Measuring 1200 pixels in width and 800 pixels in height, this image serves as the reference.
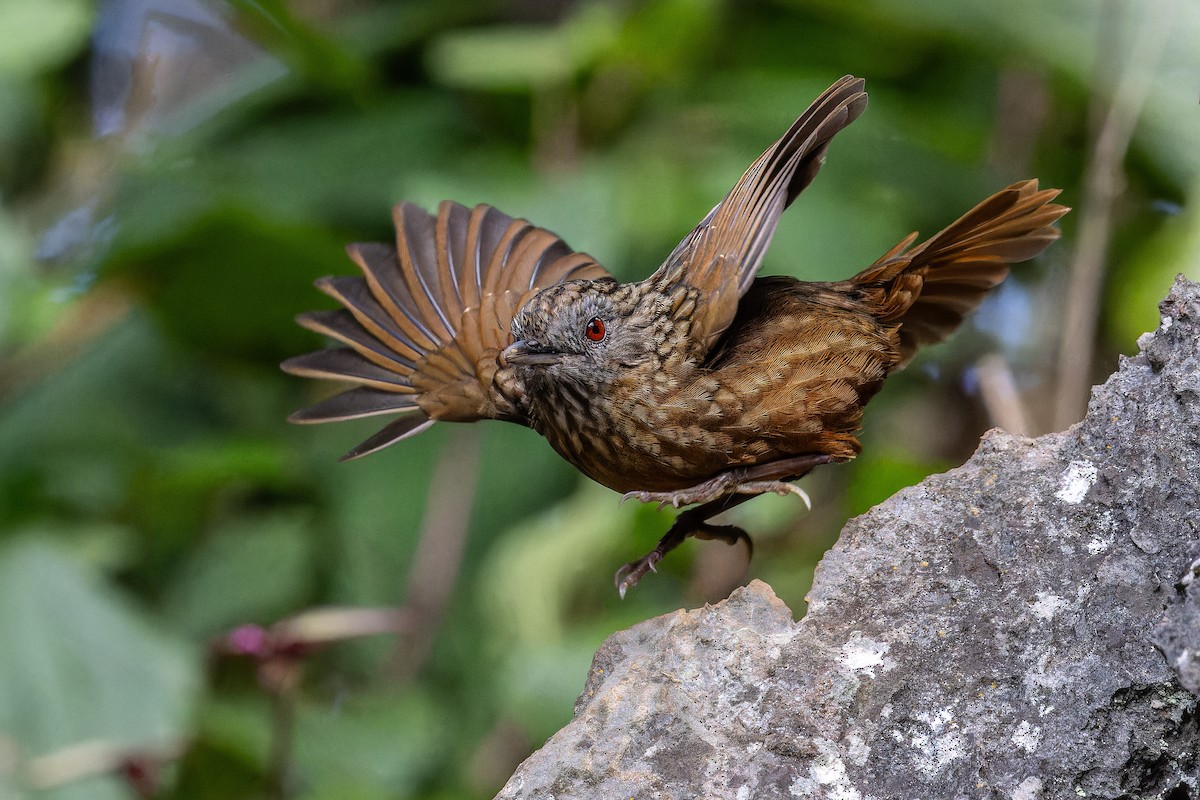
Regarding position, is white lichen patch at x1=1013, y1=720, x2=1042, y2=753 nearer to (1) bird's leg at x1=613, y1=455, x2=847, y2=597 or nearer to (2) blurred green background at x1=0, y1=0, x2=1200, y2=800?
(1) bird's leg at x1=613, y1=455, x2=847, y2=597

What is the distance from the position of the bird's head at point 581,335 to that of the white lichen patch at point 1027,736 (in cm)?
104

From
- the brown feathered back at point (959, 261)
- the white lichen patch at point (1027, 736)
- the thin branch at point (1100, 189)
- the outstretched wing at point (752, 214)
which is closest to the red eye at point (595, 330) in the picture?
the outstretched wing at point (752, 214)

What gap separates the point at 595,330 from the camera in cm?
266

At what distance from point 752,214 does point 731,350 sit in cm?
Result: 28

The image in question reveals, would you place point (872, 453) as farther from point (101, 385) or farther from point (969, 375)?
point (101, 385)

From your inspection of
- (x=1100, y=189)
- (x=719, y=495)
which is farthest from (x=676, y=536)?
(x=1100, y=189)

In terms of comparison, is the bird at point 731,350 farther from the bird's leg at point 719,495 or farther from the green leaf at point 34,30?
the green leaf at point 34,30

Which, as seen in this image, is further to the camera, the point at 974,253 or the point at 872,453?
the point at 872,453

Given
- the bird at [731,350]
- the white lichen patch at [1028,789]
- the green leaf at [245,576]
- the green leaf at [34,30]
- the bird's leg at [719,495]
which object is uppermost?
the green leaf at [34,30]

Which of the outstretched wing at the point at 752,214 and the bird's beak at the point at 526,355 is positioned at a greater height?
the outstretched wing at the point at 752,214

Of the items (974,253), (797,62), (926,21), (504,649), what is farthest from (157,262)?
(974,253)

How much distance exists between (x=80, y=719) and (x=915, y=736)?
3.22 metres

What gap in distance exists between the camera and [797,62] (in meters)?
5.32

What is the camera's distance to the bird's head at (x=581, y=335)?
2643 mm
